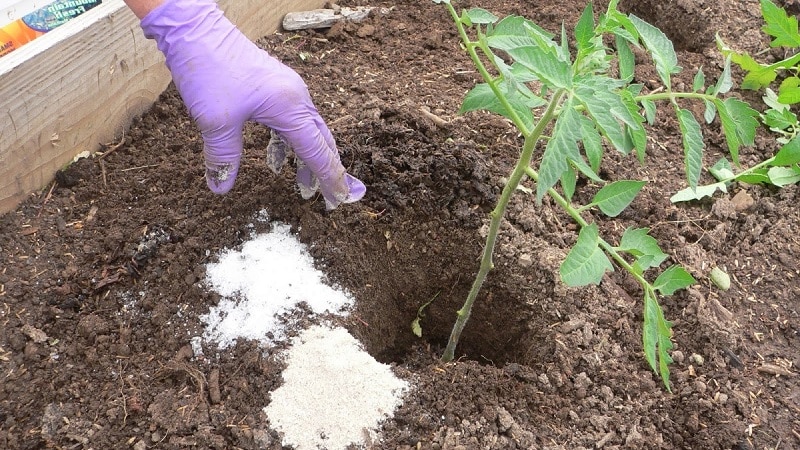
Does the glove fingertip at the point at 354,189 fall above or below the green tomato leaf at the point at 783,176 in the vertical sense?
above

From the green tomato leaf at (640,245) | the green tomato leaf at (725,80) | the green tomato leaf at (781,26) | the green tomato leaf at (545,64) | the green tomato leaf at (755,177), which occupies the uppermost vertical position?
the green tomato leaf at (545,64)

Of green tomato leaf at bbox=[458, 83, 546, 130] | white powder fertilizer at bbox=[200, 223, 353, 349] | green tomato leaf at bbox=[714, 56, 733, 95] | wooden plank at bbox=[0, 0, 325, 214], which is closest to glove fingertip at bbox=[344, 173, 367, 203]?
white powder fertilizer at bbox=[200, 223, 353, 349]

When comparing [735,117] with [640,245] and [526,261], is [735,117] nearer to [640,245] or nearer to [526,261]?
[640,245]

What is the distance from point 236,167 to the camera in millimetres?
1883

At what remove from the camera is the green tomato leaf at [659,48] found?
1206 millimetres

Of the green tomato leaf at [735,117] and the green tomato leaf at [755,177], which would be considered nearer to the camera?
the green tomato leaf at [735,117]

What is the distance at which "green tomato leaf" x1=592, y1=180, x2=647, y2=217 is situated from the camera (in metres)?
1.30

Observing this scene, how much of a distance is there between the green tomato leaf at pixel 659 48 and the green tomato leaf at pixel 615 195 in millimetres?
212

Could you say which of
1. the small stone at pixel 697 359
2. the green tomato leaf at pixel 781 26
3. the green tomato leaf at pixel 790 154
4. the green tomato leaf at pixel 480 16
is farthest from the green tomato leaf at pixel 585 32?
the green tomato leaf at pixel 790 154

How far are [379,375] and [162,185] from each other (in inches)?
36.7

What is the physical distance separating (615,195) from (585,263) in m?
0.20

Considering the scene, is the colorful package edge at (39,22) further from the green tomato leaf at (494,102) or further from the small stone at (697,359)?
the small stone at (697,359)

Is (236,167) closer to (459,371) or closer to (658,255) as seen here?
(459,371)

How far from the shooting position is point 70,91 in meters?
1.94
